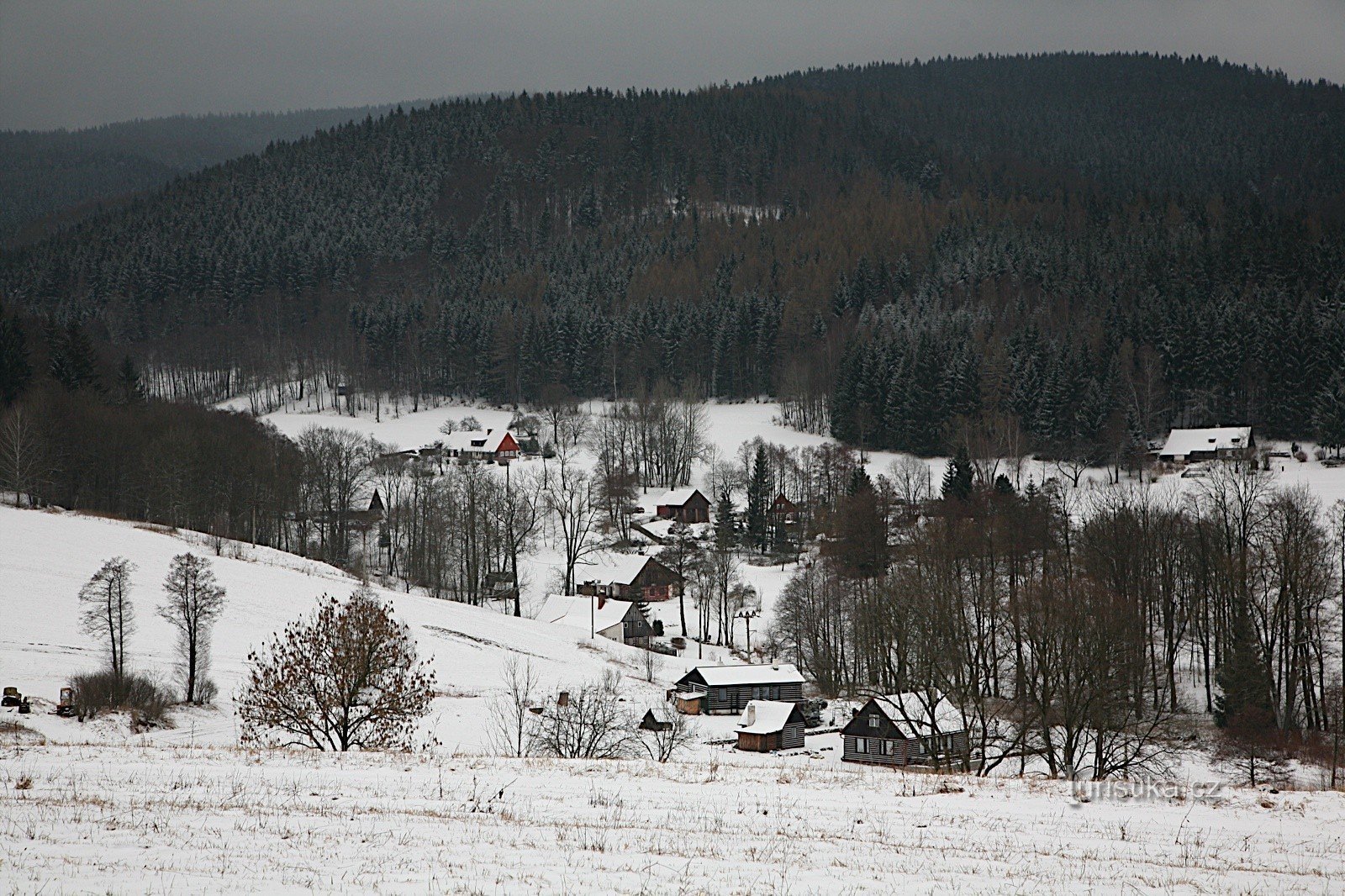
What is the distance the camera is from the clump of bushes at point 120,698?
2720 centimetres

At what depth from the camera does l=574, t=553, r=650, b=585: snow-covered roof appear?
68062mm

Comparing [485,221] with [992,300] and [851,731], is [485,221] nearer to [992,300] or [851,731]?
[992,300]

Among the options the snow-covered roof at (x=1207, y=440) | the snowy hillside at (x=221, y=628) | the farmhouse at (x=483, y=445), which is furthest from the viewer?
the farmhouse at (x=483, y=445)

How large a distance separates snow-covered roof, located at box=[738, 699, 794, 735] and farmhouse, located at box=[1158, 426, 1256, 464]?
163 feet

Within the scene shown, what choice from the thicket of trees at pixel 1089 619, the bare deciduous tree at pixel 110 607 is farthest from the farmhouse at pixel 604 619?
the bare deciduous tree at pixel 110 607

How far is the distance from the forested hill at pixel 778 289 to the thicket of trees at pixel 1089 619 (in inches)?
1176

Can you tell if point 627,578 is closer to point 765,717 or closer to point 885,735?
point 765,717

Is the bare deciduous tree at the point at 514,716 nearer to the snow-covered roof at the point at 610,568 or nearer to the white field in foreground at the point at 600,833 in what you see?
the white field in foreground at the point at 600,833

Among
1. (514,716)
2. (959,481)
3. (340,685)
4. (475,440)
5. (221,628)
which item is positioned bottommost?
(514,716)

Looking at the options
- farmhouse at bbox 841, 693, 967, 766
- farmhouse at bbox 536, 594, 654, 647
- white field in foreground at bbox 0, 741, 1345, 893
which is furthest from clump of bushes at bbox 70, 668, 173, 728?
farmhouse at bbox 536, 594, 654, 647

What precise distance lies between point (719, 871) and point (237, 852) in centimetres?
501

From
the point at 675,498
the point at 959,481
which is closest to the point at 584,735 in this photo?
the point at 959,481

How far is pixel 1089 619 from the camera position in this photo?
32.6 metres

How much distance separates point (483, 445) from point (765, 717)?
65886mm
